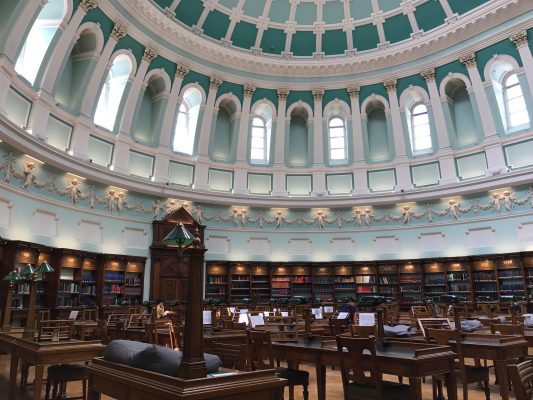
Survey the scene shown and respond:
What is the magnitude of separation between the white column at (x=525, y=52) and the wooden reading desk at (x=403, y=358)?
15.5m

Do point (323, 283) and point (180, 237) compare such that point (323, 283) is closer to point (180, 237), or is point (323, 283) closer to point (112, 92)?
point (112, 92)

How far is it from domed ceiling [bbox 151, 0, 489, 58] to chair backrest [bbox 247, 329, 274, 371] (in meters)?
16.3

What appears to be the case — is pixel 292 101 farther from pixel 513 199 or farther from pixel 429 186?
pixel 513 199

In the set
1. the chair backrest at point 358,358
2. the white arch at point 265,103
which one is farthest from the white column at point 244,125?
the chair backrest at point 358,358

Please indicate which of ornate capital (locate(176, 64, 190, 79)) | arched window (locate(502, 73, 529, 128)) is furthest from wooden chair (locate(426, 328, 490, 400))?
ornate capital (locate(176, 64, 190, 79))

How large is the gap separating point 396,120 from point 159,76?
11027mm

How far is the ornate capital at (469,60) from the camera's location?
58.6 feet

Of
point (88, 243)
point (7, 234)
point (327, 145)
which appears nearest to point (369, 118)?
point (327, 145)

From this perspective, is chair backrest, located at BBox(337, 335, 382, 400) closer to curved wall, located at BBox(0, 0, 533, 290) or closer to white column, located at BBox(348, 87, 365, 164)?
curved wall, located at BBox(0, 0, 533, 290)

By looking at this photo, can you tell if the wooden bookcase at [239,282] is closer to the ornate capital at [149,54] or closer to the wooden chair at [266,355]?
the ornate capital at [149,54]

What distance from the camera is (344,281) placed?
19.1m

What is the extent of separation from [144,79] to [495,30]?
1458 cm

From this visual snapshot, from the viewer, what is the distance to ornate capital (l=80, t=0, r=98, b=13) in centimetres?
1417

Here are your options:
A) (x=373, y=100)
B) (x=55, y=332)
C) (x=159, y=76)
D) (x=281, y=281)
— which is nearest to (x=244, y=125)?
(x=159, y=76)
